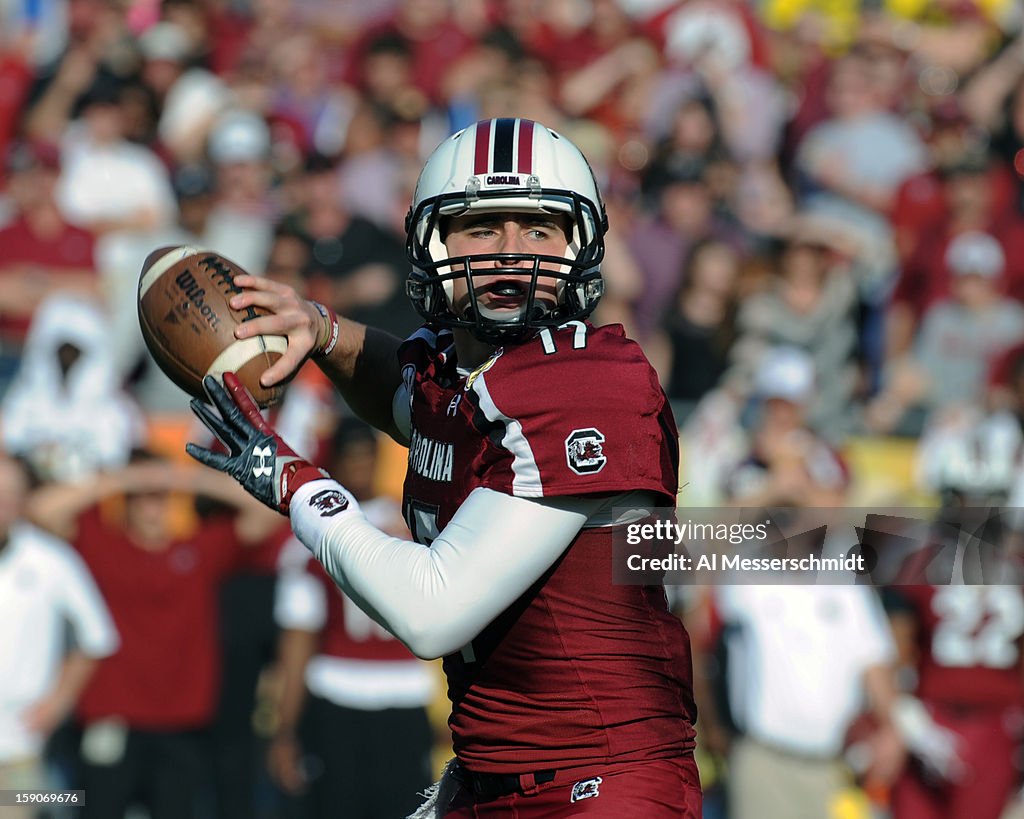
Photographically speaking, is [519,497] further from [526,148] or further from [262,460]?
[526,148]

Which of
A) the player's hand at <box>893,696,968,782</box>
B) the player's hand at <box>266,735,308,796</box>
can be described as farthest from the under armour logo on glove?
the player's hand at <box>893,696,968,782</box>

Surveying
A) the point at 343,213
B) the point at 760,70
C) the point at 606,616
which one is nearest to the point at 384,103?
the point at 343,213

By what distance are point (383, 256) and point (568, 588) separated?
4889 mm

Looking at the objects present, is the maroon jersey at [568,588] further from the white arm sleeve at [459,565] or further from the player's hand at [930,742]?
the player's hand at [930,742]

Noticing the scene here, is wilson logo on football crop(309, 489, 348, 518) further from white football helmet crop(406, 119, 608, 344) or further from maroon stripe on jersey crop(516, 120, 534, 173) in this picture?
maroon stripe on jersey crop(516, 120, 534, 173)

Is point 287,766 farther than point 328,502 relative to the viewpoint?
Yes

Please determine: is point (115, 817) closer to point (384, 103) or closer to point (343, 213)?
point (343, 213)

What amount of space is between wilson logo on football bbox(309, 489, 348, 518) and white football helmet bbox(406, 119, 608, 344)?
0.42m

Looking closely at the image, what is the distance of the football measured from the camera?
3.05m

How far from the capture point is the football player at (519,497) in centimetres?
265

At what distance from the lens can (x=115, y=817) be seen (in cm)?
582

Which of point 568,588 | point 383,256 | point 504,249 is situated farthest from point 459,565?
point 383,256

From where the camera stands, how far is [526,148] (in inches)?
119

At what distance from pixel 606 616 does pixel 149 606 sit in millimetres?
3681
